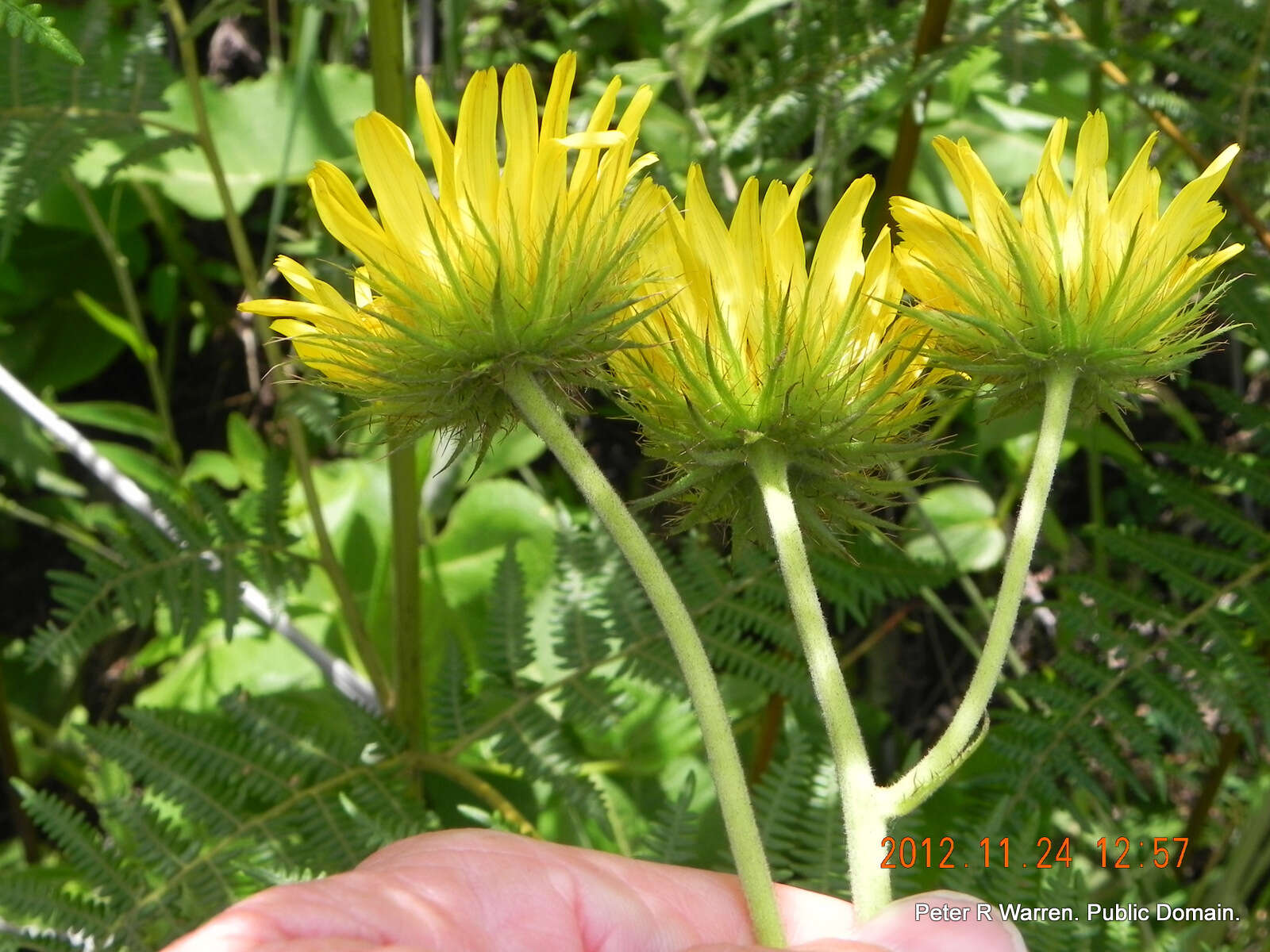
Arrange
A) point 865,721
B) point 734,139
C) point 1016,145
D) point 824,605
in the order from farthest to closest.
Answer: point 1016,145 < point 865,721 < point 824,605 < point 734,139

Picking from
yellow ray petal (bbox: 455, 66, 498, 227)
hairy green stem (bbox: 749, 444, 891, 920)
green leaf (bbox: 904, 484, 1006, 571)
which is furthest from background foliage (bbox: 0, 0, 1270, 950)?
yellow ray petal (bbox: 455, 66, 498, 227)

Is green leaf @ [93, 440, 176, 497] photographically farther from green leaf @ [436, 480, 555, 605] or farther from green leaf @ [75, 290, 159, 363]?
green leaf @ [436, 480, 555, 605]

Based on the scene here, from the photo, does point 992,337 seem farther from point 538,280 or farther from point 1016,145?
point 1016,145

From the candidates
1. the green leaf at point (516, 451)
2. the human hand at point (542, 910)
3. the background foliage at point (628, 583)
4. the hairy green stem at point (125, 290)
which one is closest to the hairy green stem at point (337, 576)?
the background foliage at point (628, 583)

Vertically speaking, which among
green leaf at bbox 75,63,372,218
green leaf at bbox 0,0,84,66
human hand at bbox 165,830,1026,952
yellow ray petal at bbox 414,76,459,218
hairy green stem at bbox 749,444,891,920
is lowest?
human hand at bbox 165,830,1026,952

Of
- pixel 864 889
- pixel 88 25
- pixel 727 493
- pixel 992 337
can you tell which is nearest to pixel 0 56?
pixel 88 25

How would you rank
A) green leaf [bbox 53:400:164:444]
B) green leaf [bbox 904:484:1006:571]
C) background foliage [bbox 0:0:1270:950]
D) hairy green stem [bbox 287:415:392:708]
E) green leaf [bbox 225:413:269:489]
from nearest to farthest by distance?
background foliage [bbox 0:0:1270:950]
hairy green stem [bbox 287:415:392:708]
green leaf [bbox 904:484:1006:571]
green leaf [bbox 225:413:269:489]
green leaf [bbox 53:400:164:444]
